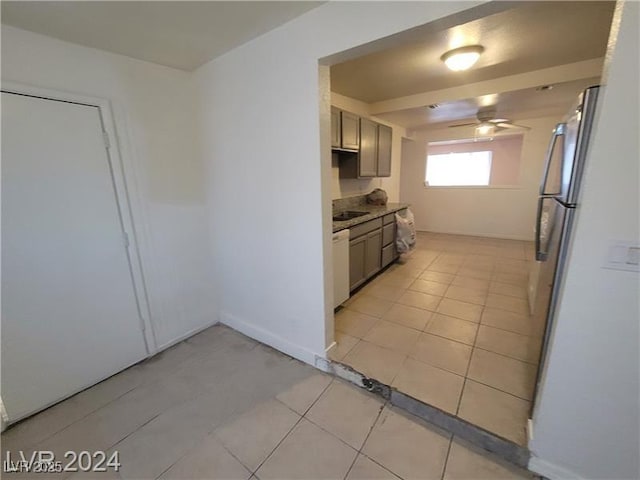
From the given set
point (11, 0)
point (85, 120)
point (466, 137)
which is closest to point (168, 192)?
point (85, 120)

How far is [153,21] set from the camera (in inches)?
60.6

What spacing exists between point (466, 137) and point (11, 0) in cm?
614

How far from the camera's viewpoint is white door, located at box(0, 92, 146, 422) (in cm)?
158

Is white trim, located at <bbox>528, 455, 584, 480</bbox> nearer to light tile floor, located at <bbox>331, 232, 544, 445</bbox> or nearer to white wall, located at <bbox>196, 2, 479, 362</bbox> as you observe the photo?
light tile floor, located at <bbox>331, 232, 544, 445</bbox>

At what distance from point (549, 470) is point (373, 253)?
7.61 ft

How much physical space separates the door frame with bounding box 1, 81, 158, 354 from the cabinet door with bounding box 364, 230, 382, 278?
7.38 feet

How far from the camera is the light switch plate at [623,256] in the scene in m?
0.98

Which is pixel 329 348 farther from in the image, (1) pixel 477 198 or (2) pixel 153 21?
(1) pixel 477 198

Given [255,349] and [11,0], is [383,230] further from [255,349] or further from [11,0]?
[11,0]

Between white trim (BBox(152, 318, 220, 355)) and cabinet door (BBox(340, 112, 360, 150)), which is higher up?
cabinet door (BBox(340, 112, 360, 150))

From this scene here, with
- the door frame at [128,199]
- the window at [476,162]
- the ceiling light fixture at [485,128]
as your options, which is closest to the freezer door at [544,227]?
the door frame at [128,199]

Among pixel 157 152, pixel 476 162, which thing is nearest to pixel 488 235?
pixel 476 162

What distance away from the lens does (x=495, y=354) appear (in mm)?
2018

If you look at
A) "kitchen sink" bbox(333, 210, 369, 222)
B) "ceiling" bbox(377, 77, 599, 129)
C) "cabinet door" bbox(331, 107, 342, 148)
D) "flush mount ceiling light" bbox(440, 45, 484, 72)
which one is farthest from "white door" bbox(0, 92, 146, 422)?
"ceiling" bbox(377, 77, 599, 129)
